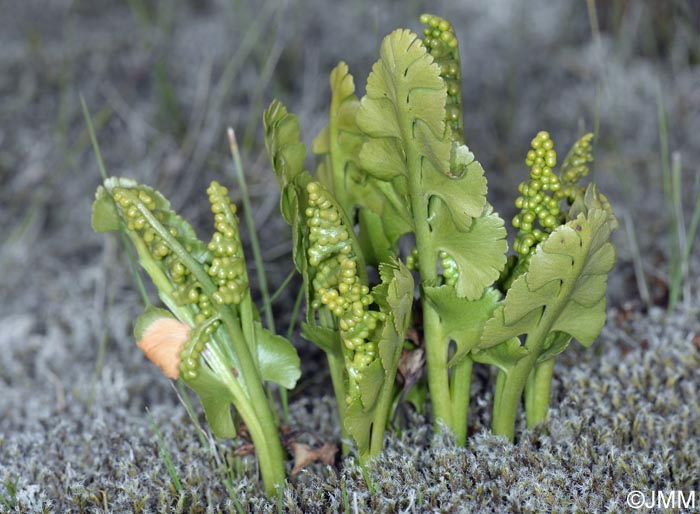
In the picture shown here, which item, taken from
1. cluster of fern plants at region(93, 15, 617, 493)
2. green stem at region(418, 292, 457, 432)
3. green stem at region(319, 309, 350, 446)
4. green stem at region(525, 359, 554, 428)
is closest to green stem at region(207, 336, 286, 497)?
cluster of fern plants at region(93, 15, 617, 493)

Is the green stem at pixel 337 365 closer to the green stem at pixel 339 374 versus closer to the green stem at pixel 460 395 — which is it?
the green stem at pixel 339 374

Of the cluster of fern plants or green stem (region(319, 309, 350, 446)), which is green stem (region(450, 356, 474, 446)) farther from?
green stem (region(319, 309, 350, 446))

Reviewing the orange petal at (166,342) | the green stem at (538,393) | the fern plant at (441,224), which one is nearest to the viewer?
the fern plant at (441,224)

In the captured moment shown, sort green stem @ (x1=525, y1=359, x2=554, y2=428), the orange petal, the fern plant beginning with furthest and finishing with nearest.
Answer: green stem @ (x1=525, y1=359, x2=554, y2=428) < the orange petal < the fern plant

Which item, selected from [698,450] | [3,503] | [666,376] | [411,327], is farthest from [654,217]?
[3,503]

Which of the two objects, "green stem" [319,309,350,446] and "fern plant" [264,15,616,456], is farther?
"green stem" [319,309,350,446]

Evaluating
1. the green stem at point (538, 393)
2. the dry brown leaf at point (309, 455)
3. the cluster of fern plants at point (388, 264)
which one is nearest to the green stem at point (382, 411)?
the cluster of fern plants at point (388, 264)
